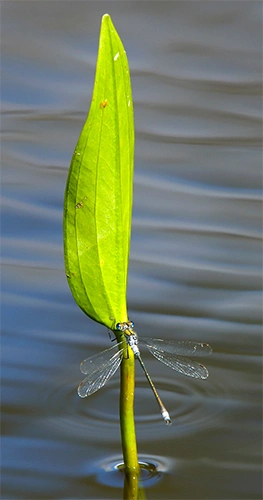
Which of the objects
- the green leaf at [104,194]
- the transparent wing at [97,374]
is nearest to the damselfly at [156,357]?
the transparent wing at [97,374]

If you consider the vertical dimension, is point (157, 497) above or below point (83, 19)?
below

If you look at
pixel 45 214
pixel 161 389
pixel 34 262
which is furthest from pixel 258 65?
pixel 161 389

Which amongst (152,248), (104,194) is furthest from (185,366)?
A: (152,248)

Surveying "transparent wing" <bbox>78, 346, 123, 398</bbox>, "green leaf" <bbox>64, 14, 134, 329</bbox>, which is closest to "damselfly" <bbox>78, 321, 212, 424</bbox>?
"transparent wing" <bbox>78, 346, 123, 398</bbox>

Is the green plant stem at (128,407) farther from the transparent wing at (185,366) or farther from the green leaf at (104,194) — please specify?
the transparent wing at (185,366)

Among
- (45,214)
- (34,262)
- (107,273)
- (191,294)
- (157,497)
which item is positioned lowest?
(157,497)

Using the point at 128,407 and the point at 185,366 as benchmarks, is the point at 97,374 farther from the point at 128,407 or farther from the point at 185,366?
the point at 128,407

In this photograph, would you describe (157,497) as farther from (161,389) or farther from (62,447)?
(161,389)
